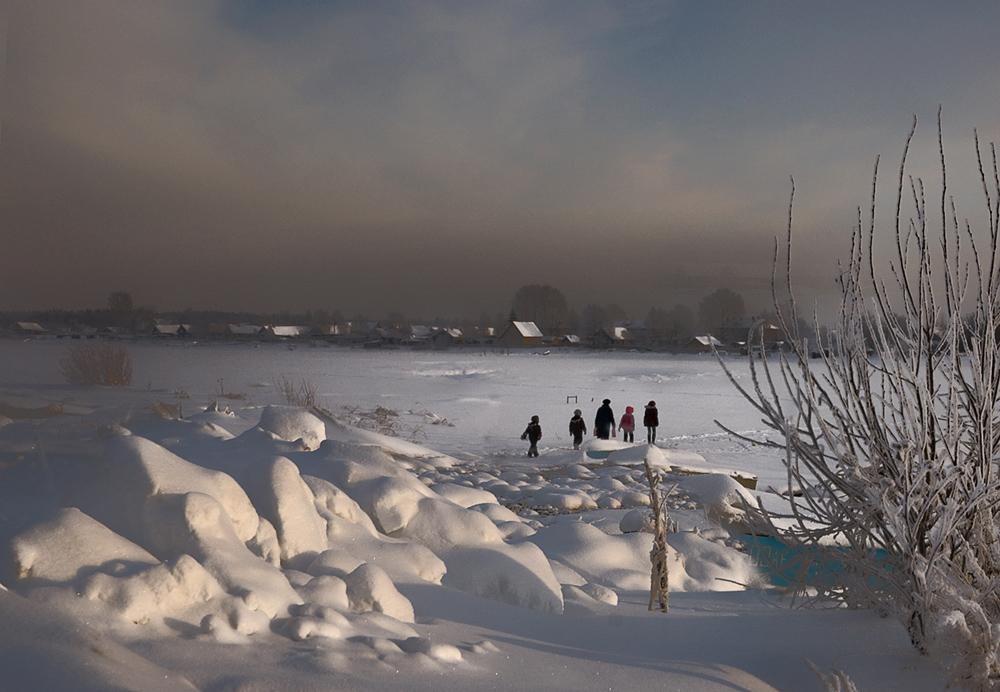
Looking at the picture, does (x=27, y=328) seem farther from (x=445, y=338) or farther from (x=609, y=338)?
(x=609, y=338)

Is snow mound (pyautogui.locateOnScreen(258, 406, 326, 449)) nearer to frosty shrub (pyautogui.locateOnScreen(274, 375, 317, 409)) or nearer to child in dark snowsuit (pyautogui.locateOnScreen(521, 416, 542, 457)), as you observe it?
child in dark snowsuit (pyautogui.locateOnScreen(521, 416, 542, 457))

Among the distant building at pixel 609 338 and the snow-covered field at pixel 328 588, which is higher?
the distant building at pixel 609 338

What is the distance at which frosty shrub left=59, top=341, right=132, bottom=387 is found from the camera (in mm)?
9938

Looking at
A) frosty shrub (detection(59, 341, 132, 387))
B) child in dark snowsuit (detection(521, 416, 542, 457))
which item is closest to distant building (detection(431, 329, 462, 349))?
child in dark snowsuit (detection(521, 416, 542, 457))

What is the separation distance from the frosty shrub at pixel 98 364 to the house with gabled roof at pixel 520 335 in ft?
92.1

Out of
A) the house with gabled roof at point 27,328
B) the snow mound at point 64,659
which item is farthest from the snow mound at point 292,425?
the snow mound at point 64,659

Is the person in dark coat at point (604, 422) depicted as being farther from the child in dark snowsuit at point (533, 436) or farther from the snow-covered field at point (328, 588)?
the snow-covered field at point (328, 588)

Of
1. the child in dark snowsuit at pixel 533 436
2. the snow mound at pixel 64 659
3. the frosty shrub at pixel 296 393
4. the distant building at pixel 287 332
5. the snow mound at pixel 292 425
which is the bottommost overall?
the child in dark snowsuit at pixel 533 436

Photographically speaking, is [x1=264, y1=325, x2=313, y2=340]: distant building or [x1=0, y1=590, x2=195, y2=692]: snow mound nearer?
[x1=0, y1=590, x2=195, y2=692]: snow mound

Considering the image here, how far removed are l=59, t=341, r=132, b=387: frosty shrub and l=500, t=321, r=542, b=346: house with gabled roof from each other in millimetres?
28078

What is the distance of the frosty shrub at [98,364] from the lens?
994 centimetres

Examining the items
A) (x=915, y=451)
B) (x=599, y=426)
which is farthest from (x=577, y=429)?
(x=915, y=451)

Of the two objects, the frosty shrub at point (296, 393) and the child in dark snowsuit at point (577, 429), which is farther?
the frosty shrub at point (296, 393)

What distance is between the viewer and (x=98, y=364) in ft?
35.4
